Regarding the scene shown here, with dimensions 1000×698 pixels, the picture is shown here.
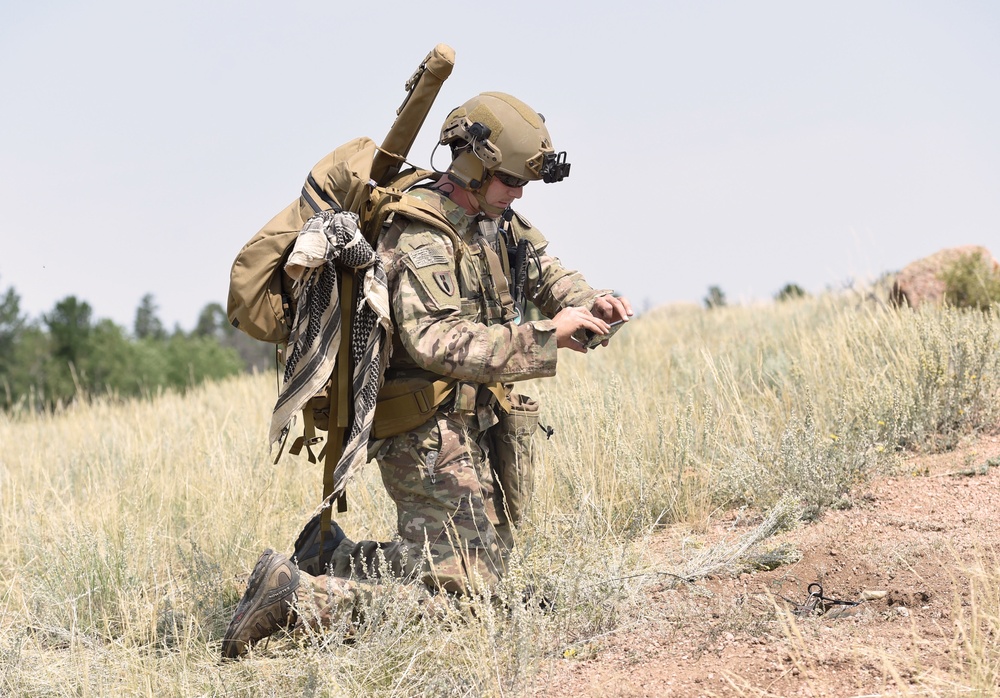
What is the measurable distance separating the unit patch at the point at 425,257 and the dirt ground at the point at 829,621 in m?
1.55

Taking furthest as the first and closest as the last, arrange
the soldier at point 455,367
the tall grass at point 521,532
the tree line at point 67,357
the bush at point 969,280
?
the tree line at point 67,357, the bush at point 969,280, the soldier at point 455,367, the tall grass at point 521,532

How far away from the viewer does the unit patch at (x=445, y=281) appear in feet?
11.7

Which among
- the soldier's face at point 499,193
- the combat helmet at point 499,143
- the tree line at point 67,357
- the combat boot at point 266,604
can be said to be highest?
the tree line at point 67,357

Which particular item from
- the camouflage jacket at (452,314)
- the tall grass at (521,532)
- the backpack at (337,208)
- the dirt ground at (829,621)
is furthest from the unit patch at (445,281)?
the dirt ground at (829,621)

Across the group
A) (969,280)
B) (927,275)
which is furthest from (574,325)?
(927,275)

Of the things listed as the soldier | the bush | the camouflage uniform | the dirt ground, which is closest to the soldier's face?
the soldier

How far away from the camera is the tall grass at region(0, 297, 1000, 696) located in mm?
3408

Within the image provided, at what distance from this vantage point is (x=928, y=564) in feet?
12.7

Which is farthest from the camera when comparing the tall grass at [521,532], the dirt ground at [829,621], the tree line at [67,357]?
the tree line at [67,357]

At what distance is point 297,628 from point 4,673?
43.9 inches

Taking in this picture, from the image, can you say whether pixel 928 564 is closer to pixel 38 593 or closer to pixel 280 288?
pixel 280 288

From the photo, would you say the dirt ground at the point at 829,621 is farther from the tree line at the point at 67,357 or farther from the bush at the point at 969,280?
the tree line at the point at 67,357

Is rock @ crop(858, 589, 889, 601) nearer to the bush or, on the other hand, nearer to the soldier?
the soldier

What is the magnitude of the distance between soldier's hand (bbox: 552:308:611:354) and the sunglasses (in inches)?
24.1
